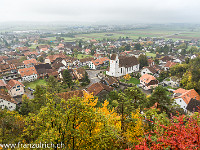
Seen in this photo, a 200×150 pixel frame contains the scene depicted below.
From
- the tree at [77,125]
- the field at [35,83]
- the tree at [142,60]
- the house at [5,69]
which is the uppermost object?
the tree at [77,125]

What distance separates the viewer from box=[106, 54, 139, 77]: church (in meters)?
49.6

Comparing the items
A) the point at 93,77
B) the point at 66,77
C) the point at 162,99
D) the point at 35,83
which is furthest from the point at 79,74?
the point at 162,99

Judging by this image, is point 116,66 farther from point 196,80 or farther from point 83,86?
point 196,80

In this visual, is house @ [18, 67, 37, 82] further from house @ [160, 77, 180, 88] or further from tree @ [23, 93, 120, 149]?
tree @ [23, 93, 120, 149]

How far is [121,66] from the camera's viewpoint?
5141 centimetres

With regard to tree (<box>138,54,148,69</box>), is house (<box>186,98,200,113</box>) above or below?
below

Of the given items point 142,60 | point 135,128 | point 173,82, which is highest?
point 135,128

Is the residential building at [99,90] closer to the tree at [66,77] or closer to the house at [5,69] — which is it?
the tree at [66,77]

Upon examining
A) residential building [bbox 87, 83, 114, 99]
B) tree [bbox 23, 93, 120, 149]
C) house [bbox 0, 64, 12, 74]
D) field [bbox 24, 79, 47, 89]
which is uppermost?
tree [bbox 23, 93, 120, 149]

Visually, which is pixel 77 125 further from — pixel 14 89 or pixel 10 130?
pixel 14 89

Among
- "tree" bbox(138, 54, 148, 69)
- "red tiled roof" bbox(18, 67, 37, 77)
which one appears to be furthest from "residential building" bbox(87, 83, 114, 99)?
"tree" bbox(138, 54, 148, 69)

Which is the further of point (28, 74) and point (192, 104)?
point (28, 74)

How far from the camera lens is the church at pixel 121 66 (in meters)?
49.6

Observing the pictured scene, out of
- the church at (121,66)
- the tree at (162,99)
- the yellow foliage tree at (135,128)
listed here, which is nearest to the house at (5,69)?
the church at (121,66)
